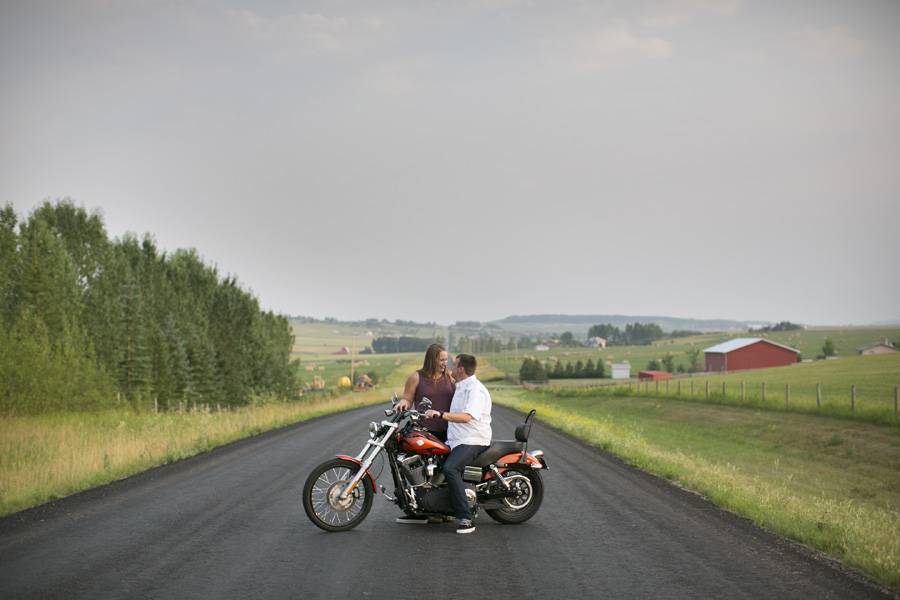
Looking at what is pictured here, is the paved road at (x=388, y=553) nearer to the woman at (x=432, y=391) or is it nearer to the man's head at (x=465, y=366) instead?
the woman at (x=432, y=391)

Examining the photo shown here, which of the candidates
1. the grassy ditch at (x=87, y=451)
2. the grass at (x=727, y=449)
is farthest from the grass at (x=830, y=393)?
the grassy ditch at (x=87, y=451)

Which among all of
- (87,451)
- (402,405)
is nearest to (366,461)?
(402,405)

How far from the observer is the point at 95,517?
27.8ft

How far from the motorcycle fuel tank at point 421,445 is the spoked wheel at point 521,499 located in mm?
1019

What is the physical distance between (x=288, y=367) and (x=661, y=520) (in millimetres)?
66510

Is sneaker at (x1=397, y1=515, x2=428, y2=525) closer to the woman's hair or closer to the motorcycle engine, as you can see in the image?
the motorcycle engine

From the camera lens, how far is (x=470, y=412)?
26.2ft

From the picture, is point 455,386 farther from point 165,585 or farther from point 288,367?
point 288,367

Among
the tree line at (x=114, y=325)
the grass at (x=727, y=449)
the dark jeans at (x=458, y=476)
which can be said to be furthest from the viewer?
the tree line at (x=114, y=325)

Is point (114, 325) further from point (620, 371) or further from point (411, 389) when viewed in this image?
point (620, 371)

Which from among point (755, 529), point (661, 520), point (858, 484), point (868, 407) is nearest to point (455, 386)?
point (661, 520)

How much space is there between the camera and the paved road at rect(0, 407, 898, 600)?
5555 mm

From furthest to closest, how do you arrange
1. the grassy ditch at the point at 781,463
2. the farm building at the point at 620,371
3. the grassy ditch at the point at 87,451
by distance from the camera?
the farm building at the point at 620,371 < the grassy ditch at the point at 87,451 < the grassy ditch at the point at 781,463

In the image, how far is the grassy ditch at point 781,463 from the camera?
7.73 meters
